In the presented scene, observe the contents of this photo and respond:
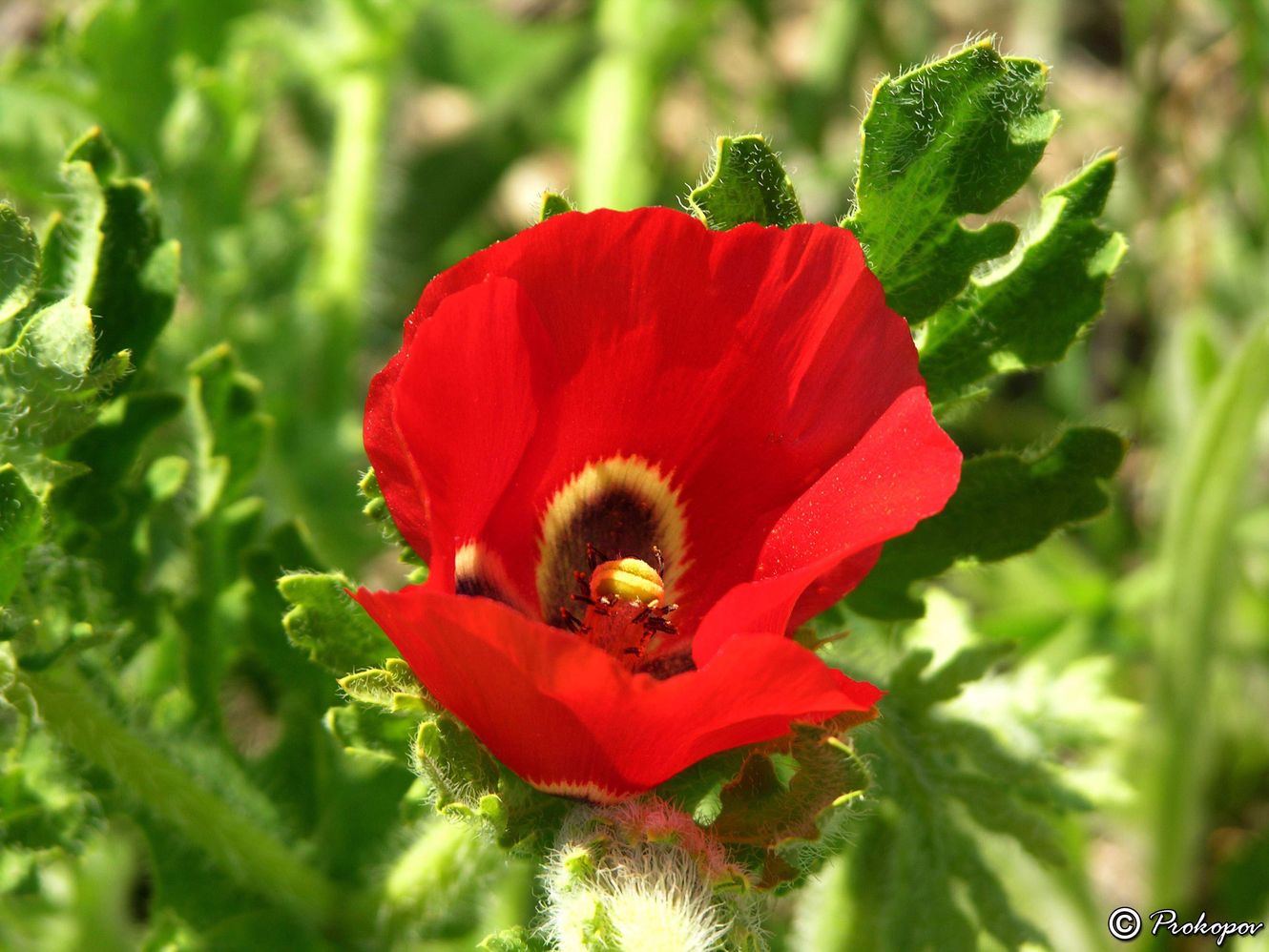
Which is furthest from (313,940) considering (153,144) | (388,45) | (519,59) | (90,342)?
(519,59)

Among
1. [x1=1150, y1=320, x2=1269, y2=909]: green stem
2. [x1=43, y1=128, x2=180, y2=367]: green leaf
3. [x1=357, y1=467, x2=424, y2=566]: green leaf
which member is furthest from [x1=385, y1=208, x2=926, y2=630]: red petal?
[x1=1150, y1=320, x2=1269, y2=909]: green stem

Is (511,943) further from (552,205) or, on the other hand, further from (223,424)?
(223,424)

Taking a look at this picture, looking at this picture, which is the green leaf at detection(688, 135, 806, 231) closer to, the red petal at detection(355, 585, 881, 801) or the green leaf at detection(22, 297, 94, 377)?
the red petal at detection(355, 585, 881, 801)

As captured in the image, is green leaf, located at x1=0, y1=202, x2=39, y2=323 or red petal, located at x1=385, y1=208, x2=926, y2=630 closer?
red petal, located at x1=385, y1=208, x2=926, y2=630

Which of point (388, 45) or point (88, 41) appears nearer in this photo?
point (88, 41)

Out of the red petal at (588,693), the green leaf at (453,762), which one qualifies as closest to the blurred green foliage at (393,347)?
the green leaf at (453,762)

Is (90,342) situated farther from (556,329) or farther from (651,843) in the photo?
(651,843)

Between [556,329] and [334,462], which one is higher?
[334,462]
